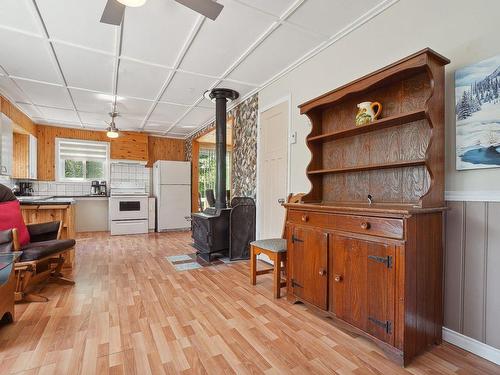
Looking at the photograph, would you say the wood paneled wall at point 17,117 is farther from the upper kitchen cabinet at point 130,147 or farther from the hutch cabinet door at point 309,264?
the hutch cabinet door at point 309,264

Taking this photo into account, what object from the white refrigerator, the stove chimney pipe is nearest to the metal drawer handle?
the stove chimney pipe

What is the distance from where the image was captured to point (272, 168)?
3.56 m

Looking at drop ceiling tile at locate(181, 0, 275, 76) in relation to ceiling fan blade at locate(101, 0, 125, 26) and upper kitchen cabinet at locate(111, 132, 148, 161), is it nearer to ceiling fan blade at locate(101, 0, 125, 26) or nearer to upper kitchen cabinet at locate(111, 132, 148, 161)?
ceiling fan blade at locate(101, 0, 125, 26)

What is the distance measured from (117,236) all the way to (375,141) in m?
5.61

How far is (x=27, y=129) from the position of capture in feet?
17.6

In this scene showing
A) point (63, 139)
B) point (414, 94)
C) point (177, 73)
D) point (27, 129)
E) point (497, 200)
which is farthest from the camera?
point (63, 139)

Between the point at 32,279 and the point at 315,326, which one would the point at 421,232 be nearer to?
the point at 315,326

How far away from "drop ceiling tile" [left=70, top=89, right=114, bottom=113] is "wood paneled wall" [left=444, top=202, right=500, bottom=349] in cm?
477

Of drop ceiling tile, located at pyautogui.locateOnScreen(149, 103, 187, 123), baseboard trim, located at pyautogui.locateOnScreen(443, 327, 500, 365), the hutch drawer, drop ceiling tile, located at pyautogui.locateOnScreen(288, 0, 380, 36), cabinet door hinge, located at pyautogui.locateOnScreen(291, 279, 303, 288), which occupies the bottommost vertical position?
baseboard trim, located at pyautogui.locateOnScreen(443, 327, 500, 365)

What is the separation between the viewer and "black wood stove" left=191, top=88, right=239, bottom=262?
3.74 m

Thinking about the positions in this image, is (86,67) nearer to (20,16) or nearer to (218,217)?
(20,16)

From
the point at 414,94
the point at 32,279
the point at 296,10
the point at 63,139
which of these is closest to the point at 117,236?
the point at 63,139

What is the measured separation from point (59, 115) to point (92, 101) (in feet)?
4.83

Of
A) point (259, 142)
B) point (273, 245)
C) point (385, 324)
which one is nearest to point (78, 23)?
point (259, 142)
